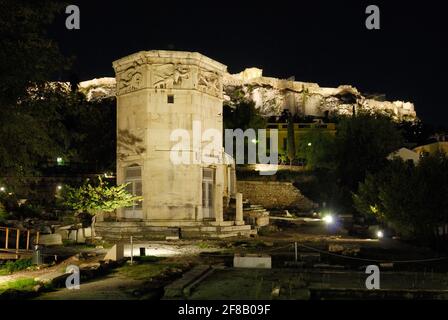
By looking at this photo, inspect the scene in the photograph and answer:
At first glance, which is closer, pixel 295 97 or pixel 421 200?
pixel 421 200

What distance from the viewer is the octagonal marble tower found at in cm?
2388

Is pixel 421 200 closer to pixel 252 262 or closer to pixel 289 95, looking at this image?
pixel 252 262

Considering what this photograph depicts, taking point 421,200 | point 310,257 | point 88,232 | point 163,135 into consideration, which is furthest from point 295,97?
point 310,257

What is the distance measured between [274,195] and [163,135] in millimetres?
28378

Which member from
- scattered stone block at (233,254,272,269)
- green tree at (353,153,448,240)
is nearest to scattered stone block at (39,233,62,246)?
scattered stone block at (233,254,272,269)

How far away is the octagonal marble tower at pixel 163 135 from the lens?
23875mm

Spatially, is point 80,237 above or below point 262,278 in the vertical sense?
above

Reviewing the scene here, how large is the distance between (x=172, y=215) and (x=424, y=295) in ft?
50.0

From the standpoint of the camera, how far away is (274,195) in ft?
167

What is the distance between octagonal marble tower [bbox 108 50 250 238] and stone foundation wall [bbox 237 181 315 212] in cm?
2543

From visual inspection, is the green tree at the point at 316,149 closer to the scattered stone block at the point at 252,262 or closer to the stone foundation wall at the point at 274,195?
the stone foundation wall at the point at 274,195

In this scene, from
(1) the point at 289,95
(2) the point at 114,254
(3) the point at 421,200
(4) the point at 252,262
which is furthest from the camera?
(1) the point at 289,95

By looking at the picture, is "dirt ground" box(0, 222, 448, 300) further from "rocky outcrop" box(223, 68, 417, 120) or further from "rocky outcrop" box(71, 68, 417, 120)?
"rocky outcrop" box(223, 68, 417, 120)

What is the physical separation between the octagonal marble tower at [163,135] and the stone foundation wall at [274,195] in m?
25.4
